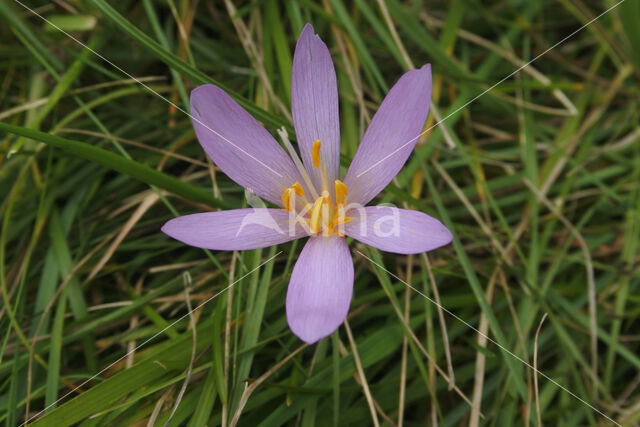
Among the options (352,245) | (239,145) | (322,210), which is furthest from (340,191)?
(352,245)

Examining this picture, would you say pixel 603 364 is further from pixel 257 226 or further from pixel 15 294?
pixel 15 294

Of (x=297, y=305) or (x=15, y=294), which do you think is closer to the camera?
(x=297, y=305)

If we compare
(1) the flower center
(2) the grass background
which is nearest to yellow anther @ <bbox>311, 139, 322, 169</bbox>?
(1) the flower center

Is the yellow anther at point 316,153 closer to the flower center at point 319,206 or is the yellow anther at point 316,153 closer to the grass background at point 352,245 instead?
the flower center at point 319,206

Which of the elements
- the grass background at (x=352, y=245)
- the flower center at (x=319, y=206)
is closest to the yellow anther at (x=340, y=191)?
the flower center at (x=319, y=206)

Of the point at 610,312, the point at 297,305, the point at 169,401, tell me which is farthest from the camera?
the point at 610,312

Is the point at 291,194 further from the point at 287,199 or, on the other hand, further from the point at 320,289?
the point at 320,289

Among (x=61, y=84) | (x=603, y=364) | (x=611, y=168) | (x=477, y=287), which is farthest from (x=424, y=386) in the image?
(x=61, y=84)
